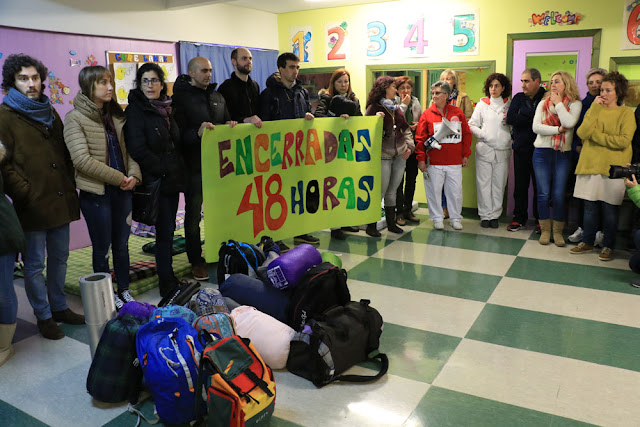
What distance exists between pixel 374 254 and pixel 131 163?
2.30 metres

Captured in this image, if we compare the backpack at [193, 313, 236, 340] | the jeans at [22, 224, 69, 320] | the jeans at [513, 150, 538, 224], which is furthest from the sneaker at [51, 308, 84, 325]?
the jeans at [513, 150, 538, 224]

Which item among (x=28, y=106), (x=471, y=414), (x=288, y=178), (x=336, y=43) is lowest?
(x=471, y=414)

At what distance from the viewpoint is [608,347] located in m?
3.01

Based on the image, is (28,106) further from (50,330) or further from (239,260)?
(239,260)

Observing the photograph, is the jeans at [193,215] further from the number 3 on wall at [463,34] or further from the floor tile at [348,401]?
the number 3 on wall at [463,34]

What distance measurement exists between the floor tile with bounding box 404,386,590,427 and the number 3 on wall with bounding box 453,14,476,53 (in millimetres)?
4533

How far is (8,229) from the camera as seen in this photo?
9.16 feet

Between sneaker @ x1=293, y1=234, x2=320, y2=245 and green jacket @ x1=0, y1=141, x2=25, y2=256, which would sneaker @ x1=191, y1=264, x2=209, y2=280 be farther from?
green jacket @ x1=0, y1=141, x2=25, y2=256

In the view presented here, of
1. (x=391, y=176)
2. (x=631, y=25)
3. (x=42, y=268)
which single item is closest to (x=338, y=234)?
(x=391, y=176)

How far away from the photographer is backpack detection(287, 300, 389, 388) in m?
2.68

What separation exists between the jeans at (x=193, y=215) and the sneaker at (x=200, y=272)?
0.11 ft

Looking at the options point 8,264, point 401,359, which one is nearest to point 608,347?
point 401,359

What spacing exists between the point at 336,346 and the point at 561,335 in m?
1.43

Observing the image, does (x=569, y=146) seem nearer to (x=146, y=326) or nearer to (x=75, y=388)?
(x=146, y=326)
